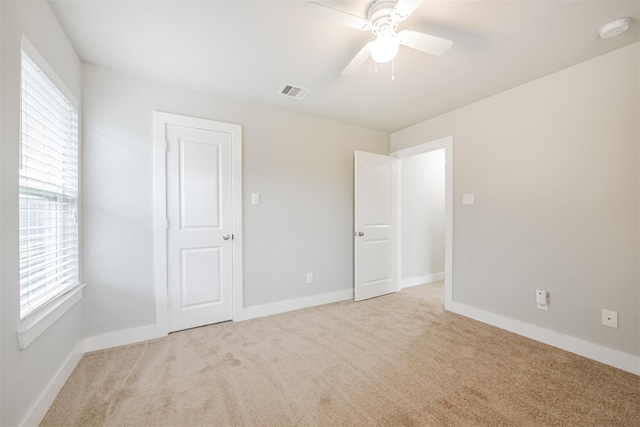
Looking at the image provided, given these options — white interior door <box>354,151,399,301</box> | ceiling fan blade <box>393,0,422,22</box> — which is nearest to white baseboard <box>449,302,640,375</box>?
white interior door <box>354,151,399,301</box>

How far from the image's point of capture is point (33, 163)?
1534mm

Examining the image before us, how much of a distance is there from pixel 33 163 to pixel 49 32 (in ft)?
2.71

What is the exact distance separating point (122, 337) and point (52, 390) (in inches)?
28.4

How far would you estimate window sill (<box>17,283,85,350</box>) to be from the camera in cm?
133

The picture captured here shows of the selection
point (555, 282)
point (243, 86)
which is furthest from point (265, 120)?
point (555, 282)

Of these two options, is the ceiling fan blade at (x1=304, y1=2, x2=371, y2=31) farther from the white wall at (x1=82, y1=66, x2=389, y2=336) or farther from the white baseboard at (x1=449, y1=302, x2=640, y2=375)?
the white baseboard at (x1=449, y1=302, x2=640, y2=375)

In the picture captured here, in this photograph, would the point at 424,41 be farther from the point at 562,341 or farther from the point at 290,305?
the point at 290,305

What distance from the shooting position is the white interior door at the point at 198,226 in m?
2.56

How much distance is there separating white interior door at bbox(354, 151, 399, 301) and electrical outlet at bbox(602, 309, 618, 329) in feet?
7.03

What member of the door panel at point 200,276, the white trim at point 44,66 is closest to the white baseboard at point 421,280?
the door panel at point 200,276

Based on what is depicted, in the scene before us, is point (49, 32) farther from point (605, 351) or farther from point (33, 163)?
point (605, 351)

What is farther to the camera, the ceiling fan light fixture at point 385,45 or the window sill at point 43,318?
the ceiling fan light fixture at point 385,45

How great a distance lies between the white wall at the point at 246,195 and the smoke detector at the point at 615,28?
2393mm

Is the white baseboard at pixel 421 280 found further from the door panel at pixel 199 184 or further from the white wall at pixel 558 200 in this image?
the door panel at pixel 199 184
